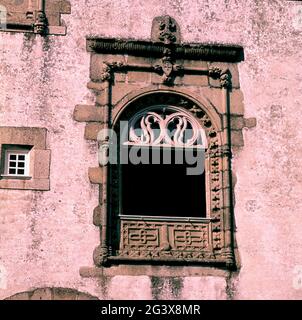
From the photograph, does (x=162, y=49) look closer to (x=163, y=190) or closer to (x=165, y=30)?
(x=165, y=30)

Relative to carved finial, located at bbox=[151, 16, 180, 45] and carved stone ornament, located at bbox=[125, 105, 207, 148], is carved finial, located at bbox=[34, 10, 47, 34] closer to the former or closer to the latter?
carved finial, located at bbox=[151, 16, 180, 45]

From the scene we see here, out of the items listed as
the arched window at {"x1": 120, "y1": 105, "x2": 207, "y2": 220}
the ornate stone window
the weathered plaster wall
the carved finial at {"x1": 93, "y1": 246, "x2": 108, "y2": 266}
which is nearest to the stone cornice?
the ornate stone window

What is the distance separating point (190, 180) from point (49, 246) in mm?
2536

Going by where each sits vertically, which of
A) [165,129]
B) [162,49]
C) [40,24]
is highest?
[40,24]

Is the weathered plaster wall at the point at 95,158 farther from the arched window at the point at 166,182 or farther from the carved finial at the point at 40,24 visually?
the arched window at the point at 166,182

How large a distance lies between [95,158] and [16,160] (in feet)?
3.89

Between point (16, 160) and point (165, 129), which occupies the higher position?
point (165, 129)

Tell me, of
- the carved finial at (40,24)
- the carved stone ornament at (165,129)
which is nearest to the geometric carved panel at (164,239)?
the carved stone ornament at (165,129)

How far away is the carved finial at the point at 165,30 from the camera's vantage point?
47.4 feet

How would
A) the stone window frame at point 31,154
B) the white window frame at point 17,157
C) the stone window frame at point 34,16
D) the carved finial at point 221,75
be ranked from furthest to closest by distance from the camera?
the carved finial at point 221,75
the stone window frame at point 34,16
the white window frame at point 17,157
the stone window frame at point 31,154

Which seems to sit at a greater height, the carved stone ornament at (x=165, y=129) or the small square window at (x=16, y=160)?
the carved stone ornament at (x=165, y=129)

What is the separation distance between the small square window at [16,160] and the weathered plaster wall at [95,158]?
364mm

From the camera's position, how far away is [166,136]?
46.6 feet

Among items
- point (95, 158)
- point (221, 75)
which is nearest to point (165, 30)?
point (221, 75)
